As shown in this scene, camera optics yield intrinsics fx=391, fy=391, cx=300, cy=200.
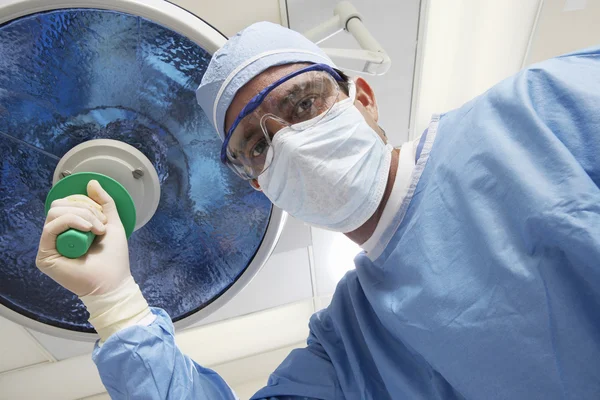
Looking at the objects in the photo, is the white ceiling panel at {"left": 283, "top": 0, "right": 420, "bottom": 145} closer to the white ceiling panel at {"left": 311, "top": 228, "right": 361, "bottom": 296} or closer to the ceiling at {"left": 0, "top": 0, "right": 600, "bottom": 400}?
the ceiling at {"left": 0, "top": 0, "right": 600, "bottom": 400}

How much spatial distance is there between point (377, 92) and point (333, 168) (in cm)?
45

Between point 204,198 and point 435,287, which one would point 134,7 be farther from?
point 435,287

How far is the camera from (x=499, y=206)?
0.61m

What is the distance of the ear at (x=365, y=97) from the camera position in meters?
0.88

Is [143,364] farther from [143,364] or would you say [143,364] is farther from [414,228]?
[414,228]

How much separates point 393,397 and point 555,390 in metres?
0.33

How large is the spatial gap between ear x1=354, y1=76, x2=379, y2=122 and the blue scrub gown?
14cm

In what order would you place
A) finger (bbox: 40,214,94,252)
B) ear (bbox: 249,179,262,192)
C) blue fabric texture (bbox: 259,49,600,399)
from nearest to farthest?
blue fabric texture (bbox: 259,49,600,399)
finger (bbox: 40,214,94,252)
ear (bbox: 249,179,262,192)

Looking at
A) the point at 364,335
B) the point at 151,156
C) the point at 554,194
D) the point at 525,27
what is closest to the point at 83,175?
the point at 151,156

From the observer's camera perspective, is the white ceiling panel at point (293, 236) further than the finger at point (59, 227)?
Yes

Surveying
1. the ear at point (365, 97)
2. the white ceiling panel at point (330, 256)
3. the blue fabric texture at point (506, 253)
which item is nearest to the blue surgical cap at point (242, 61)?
the ear at point (365, 97)

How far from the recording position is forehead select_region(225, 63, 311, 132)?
0.78 m

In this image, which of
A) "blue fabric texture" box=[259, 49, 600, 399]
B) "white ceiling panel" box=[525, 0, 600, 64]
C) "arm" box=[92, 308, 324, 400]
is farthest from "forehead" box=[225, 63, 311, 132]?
"white ceiling panel" box=[525, 0, 600, 64]

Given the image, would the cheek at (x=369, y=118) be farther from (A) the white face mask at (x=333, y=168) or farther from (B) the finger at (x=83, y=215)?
(B) the finger at (x=83, y=215)
